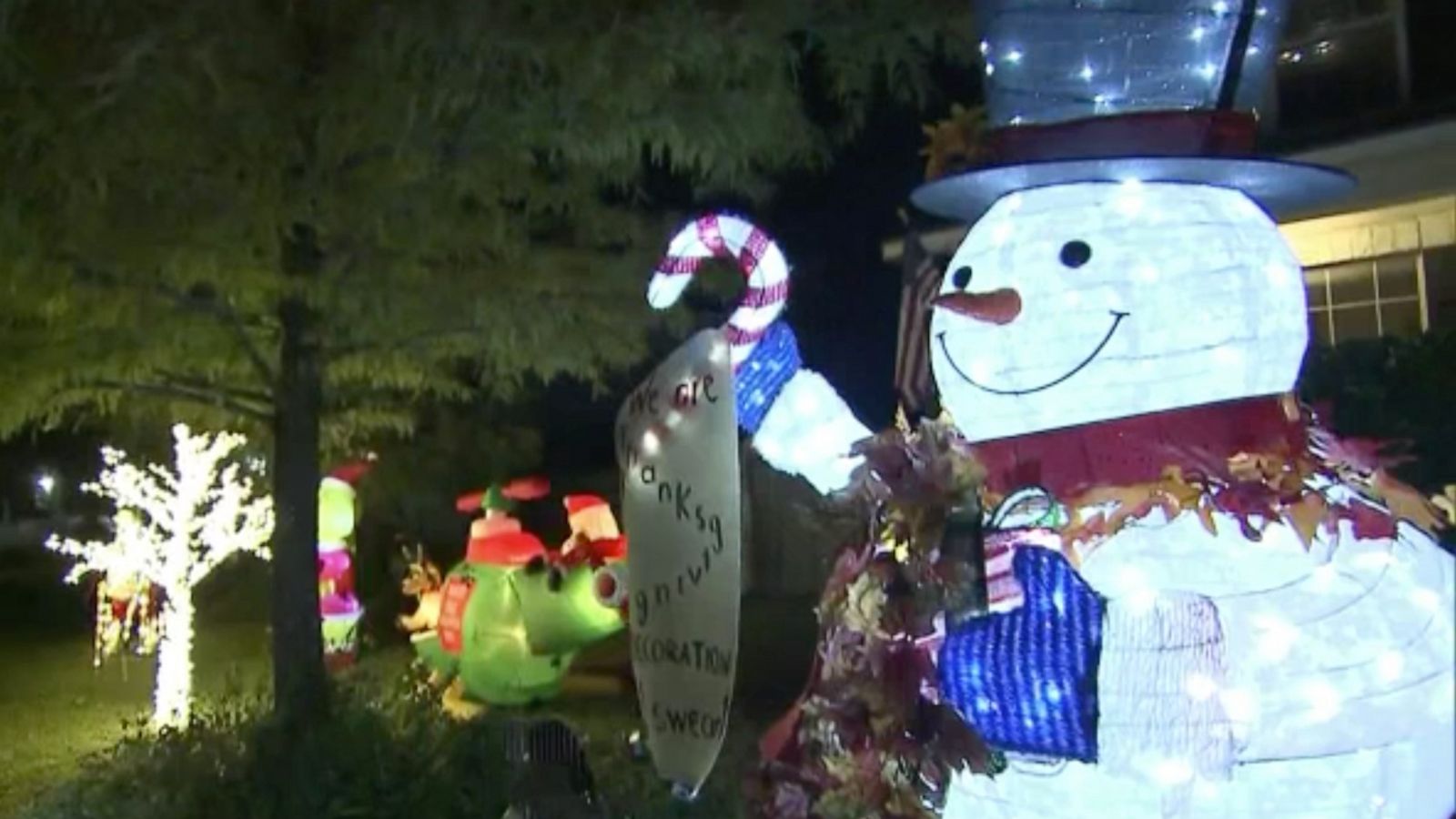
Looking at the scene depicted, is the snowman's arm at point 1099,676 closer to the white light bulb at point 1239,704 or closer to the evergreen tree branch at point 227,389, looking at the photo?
the white light bulb at point 1239,704

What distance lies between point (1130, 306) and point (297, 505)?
4346mm

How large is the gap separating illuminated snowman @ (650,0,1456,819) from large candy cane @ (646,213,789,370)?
46 cm

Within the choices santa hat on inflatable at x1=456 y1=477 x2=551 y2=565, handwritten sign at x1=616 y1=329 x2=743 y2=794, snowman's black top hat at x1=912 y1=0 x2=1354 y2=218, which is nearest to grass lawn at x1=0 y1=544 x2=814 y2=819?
handwritten sign at x1=616 y1=329 x2=743 y2=794

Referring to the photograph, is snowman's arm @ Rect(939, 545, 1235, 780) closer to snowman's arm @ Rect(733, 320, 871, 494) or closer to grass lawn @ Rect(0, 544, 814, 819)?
snowman's arm @ Rect(733, 320, 871, 494)

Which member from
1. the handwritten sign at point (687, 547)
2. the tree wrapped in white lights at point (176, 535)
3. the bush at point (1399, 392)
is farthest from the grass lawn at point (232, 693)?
the bush at point (1399, 392)

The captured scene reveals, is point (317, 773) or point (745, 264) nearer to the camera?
point (745, 264)

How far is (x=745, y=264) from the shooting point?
13.4ft

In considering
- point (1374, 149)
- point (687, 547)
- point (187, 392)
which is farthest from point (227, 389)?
point (1374, 149)

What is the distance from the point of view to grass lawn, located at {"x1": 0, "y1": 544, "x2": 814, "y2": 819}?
6246 mm

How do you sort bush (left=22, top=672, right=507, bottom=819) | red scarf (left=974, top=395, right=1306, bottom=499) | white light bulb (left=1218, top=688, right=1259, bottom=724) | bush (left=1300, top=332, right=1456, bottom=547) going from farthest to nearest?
bush (left=1300, top=332, right=1456, bottom=547) → bush (left=22, top=672, right=507, bottom=819) → red scarf (left=974, top=395, right=1306, bottom=499) → white light bulb (left=1218, top=688, right=1259, bottom=724)

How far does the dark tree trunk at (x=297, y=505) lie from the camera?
6.75 meters

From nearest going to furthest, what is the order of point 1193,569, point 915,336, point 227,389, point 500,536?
point 1193,569
point 915,336
point 227,389
point 500,536

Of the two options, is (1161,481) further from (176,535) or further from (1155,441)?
(176,535)

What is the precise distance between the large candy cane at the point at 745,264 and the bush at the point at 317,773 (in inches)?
90.8
